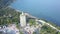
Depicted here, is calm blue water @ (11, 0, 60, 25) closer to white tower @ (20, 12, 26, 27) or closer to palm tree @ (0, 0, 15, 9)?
palm tree @ (0, 0, 15, 9)

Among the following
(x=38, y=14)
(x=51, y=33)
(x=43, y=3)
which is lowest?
(x=51, y=33)

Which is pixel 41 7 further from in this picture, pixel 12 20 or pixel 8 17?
pixel 12 20

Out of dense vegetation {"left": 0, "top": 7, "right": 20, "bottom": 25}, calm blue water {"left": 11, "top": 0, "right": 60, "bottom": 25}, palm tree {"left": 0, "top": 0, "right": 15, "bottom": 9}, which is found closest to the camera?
dense vegetation {"left": 0, "top": 7, "right": 20, "bottom": 25}

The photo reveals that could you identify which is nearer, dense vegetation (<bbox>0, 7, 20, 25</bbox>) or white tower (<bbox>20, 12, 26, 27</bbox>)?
white tower (<bbox>20, 12, 26, 27</bbox>)

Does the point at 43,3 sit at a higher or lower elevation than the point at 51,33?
higher

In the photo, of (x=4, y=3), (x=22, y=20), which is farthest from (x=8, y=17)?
(x=4, y=3)

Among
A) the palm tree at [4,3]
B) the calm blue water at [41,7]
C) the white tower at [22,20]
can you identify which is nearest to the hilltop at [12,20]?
the white tower at [22,20]

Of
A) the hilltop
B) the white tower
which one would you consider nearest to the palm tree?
the hilltop

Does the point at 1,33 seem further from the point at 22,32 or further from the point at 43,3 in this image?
the point at 43,3

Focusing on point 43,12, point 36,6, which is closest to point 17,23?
point 43,12
